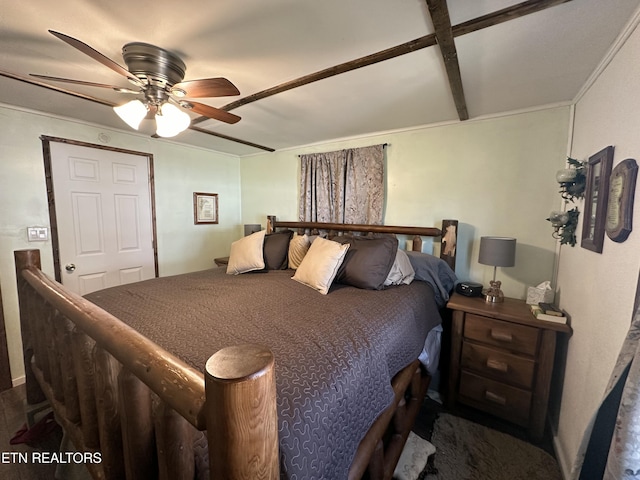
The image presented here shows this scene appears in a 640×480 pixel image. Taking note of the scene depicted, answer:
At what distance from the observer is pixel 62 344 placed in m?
1.04

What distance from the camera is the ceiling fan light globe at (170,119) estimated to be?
1.39m

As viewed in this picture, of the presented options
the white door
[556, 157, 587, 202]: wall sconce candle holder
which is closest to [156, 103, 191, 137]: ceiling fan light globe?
the white door

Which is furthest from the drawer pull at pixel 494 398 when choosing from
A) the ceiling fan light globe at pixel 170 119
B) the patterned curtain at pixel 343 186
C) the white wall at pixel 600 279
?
the ceiling fan light globe at pixel 170 119

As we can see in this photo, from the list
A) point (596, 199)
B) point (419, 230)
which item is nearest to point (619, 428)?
point (596, 199)

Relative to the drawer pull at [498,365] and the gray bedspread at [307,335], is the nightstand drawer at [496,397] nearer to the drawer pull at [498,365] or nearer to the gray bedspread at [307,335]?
the drawer pull at [498,365]

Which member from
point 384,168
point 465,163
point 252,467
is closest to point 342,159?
point 384,168

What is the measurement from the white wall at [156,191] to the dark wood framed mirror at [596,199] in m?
3.55

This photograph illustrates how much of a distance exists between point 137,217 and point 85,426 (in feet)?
7.74

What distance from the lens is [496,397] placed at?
173 cm

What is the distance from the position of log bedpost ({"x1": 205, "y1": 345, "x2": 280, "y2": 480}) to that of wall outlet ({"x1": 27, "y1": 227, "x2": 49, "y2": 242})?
2.78m

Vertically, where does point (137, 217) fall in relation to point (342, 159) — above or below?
below

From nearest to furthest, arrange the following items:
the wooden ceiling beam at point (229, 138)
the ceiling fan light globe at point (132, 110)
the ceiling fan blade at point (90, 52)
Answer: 1. the ceiling fan blade at point (90, 52)
2. the ceiling fan light globe at point (132, 110)
3. the wooden ceiling beam at point (229, 138)

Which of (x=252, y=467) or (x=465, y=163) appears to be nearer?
(x=252, y=467)

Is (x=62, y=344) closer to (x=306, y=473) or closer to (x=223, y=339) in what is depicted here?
(x=223, y=339)
